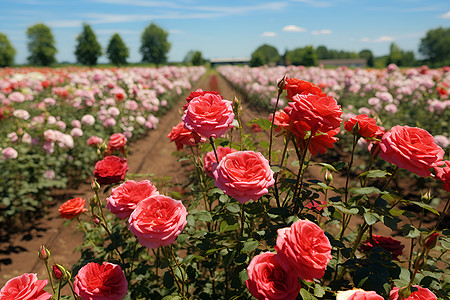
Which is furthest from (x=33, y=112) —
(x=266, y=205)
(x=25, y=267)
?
(x=266, y=205)

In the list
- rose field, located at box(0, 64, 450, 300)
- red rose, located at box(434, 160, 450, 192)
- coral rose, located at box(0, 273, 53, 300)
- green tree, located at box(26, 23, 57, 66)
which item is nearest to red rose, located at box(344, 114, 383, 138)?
rose field, located at box(0, 64, 450, 300)

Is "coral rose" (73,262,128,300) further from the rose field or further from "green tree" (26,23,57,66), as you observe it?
"green tree" (26,23,57,66)

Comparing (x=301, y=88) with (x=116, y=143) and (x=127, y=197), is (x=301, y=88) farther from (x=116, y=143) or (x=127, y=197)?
(x=116, y=143)

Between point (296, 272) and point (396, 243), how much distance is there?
76 cm

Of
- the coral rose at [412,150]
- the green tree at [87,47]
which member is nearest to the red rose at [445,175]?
the coral rose at [412,150]

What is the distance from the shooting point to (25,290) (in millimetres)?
849

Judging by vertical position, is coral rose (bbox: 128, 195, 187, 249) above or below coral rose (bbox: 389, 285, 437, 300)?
above

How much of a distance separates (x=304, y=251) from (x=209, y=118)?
0.54 meters

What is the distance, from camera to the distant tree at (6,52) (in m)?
47.0

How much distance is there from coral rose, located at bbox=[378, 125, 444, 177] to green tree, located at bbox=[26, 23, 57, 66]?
58.7 meters

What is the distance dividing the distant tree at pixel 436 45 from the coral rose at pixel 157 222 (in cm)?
6606

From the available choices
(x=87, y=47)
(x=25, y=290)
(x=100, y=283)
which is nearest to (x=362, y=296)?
(x=100, y=283)

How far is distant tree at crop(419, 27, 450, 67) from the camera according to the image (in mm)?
51938

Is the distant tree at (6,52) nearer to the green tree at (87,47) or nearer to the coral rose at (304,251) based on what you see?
the green tree at (87,47)
